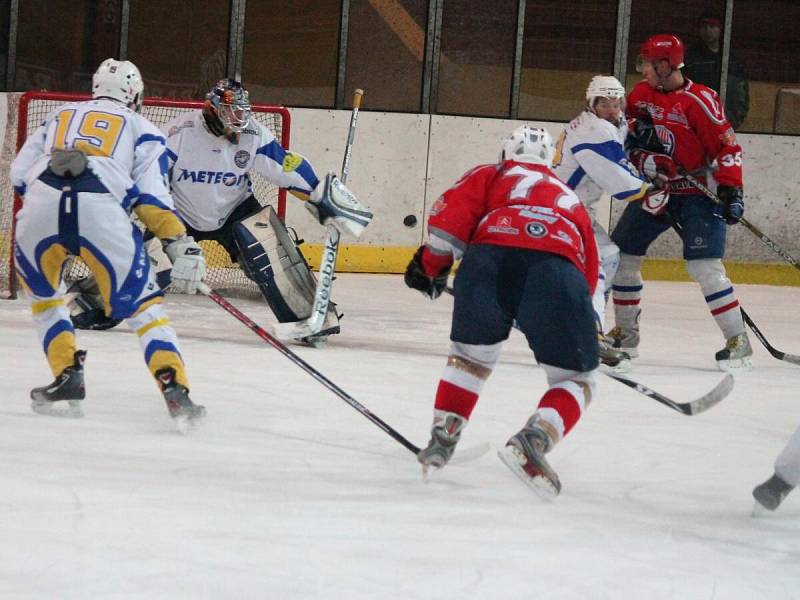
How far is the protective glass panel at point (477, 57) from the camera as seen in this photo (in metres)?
8.42

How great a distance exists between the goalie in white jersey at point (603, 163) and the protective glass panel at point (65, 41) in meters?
3.52

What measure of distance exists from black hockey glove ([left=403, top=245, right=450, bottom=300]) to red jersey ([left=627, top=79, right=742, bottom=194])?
7.60ft

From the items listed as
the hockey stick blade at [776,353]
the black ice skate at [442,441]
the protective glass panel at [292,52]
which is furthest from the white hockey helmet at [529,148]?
the protective glass panel at [292,52]

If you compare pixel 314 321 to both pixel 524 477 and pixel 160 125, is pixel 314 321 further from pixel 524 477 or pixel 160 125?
pixel 524 477

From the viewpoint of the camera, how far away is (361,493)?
323cm

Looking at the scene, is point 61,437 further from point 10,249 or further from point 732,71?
point 732,71

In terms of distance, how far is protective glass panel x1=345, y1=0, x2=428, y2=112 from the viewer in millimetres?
8258

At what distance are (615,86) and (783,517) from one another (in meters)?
2.34

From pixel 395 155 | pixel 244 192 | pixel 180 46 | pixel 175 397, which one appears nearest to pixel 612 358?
pixel 244 192

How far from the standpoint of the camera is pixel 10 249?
6.31 metres

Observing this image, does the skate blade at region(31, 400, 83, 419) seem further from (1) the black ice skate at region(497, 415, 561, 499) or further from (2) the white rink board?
(2) the white rink board

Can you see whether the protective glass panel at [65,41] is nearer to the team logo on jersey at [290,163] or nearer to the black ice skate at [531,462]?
the team logo on jersey at [290,163]

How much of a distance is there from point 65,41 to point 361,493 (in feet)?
17.4

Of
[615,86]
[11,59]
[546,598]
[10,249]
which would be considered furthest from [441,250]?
[11,59]
